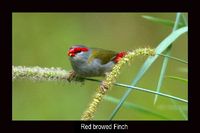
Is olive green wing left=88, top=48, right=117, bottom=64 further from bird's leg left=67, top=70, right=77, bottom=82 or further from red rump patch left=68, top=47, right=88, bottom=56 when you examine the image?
bird's leg left=67, top=70, right=77, bottom=82

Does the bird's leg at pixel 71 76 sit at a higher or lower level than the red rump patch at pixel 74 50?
lower

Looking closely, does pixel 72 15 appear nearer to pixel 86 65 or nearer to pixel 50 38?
pixel 50 38

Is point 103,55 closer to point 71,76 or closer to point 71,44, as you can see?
point 71,76

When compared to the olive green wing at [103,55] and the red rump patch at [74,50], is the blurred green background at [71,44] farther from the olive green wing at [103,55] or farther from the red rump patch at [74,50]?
the red rump patch at [74,50]

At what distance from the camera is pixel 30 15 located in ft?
26.3

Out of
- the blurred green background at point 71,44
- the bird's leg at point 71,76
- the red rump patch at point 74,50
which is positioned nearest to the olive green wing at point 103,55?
the red rump patch at point 74,50

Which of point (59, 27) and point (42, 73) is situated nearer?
point (42, 73)

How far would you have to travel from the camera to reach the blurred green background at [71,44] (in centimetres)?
719

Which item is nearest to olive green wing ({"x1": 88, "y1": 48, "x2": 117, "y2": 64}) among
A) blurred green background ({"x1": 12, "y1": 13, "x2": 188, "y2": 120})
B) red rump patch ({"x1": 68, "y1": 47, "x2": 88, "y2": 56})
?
red rump patch ({"x1": 68, "y1": 47, "x2": 88, "y2": 56})

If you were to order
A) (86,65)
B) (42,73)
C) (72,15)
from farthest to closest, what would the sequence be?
(72,15) < (86,65) < (42,73)

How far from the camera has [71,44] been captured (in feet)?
25.1

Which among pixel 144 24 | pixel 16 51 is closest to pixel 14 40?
pixel 16 51

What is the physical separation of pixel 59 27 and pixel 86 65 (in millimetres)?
3642

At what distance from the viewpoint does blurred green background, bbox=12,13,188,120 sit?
7.19 metres
